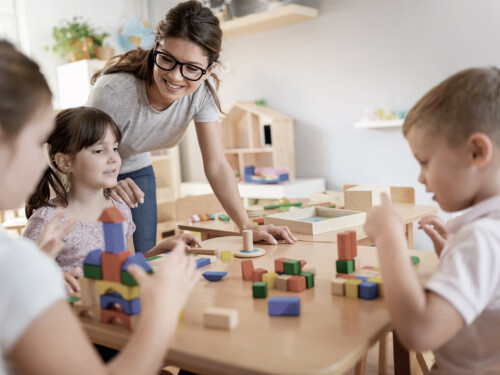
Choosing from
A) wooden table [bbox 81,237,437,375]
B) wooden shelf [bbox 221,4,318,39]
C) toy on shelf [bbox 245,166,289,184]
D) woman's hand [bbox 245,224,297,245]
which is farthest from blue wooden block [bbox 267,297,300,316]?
wooden shelf [bbox 221,4,318,39]

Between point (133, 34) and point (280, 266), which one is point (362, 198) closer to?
point (280, 266)

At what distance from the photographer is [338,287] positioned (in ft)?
3.40

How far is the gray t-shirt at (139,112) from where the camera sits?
182 centimetres

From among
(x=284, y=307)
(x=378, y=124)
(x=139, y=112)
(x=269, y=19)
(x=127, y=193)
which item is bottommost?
(x=284, y=307)

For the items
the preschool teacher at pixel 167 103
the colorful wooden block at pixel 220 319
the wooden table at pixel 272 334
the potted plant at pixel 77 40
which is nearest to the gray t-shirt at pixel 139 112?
the preschool teacher at pixel 167 103

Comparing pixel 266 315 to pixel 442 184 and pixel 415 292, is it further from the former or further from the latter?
pixel 442 184

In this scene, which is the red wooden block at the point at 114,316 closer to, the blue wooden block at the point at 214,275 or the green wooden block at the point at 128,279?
the green wooden block at the point at 128,279

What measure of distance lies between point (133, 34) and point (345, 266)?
374 centimetres

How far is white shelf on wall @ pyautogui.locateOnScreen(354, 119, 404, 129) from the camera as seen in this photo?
3.34 meters

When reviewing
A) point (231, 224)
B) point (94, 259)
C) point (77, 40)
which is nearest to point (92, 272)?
point (94, 259)

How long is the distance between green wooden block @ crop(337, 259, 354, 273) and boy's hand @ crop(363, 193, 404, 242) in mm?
261

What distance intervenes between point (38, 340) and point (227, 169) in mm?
1344

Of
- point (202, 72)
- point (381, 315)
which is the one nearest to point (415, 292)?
point (381, 315)

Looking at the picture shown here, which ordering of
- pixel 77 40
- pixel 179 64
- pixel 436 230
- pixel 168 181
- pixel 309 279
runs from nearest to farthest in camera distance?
pixel 309 279, pixel 436 230, pixel 179 64, pixel 77 40, pixel 168 181
